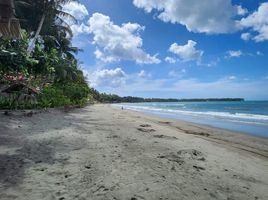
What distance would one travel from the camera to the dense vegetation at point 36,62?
9.04 m

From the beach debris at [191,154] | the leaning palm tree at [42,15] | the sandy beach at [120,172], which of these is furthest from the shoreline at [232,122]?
the leaning palm tree at [42,15]

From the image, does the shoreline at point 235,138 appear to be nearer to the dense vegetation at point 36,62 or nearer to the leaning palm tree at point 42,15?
the dense vegetation at point 36,62

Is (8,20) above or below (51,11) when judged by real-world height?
below

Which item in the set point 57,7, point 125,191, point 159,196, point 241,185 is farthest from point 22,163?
point 57,7

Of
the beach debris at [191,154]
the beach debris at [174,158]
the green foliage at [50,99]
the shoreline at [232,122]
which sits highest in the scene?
the green foliage at [50,99]

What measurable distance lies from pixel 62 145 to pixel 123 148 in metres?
1.50

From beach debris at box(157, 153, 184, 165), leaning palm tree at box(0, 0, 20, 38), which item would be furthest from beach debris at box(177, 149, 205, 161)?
leaning palm tree at box(0, 0, 20, 38)

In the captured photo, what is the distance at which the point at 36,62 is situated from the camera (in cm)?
923

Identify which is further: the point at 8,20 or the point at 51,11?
the point at 51,11

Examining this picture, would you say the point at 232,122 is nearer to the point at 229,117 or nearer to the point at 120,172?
the point at 229,117

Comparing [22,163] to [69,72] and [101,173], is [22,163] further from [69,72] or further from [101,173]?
[69,72]

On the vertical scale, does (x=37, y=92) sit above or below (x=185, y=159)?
above

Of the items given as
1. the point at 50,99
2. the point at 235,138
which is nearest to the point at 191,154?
the point at 235,138

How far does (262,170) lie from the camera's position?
16.1 feet
